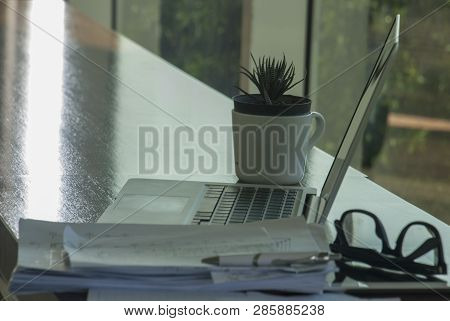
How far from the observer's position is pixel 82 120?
5.65 feet

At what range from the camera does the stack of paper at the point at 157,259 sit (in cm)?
86

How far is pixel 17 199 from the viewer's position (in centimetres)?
119

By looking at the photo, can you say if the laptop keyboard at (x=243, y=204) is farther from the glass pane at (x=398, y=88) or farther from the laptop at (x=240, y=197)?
the glass pane at (x=398, y=88)

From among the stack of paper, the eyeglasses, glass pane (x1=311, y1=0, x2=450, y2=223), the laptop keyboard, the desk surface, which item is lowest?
glass pane (x1=311, y1=0, x2=450, y2=223)

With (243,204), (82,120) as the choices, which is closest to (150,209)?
(243,204)

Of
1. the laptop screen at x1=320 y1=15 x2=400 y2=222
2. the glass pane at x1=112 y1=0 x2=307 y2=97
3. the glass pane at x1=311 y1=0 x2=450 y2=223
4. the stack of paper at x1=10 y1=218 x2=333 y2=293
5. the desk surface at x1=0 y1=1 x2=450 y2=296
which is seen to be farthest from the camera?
the glass pane at x1=112 y1=0 x2=307 y2=97

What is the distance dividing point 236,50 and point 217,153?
8.64 feet

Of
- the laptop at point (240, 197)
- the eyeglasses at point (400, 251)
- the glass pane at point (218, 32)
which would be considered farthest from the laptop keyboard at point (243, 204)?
the glass pane at point (218, 32)

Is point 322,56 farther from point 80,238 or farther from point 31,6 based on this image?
point 80,238

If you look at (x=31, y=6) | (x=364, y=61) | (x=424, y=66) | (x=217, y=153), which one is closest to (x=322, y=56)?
(x=364, y=61)

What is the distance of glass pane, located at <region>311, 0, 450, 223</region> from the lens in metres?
3.55

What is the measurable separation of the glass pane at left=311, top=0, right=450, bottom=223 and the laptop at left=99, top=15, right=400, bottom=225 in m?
2.37

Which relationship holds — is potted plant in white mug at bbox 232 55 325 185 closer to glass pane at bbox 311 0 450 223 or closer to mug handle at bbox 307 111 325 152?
mug handle at bbox 307 111 325 152

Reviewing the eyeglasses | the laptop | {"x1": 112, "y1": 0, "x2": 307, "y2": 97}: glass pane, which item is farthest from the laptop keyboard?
{"x1": 112, "y1": 0, "x2": 307, "y2": 97}: glass pane
